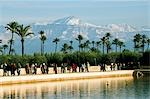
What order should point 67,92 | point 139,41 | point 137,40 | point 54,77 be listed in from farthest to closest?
point 139,41 → point 137,40 → point 54,77 → point 67,92

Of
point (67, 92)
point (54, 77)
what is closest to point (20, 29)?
point (54, 77)

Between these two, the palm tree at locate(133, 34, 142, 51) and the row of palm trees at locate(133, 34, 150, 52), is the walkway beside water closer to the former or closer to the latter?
the row of palm trees at locate(133, 34, 150, 52)

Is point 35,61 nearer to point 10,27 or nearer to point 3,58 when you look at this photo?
point 3,58

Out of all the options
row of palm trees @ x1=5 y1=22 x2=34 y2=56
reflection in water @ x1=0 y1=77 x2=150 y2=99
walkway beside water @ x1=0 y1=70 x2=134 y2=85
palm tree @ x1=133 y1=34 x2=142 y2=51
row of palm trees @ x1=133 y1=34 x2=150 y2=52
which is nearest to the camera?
reflection in water @ x1=0 y1=77 x2=150 y2=99

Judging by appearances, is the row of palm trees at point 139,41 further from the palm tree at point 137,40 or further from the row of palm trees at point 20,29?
the row of palm trees at point 20,29

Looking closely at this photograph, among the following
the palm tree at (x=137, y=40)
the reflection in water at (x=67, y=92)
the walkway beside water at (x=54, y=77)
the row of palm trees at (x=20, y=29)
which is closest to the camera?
the reflection in water at (x=67, y=92)

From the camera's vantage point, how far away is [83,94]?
40.6 m

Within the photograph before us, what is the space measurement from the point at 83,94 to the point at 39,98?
412 cm

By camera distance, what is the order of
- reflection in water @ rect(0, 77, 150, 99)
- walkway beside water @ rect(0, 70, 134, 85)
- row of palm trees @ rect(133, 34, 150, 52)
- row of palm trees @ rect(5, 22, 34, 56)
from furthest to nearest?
row of palm trees @ rect(133, 34, 150, 52) < row of palm trees @ rect(5, 22, 34, 56) < walkway beside water @ rect(0, 70, 134, 85) < reflection in water @ rect(0, 77, 150, 99)

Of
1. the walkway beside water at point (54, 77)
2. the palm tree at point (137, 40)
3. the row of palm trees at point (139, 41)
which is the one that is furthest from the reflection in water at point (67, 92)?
the palm tree at point (137, 40)

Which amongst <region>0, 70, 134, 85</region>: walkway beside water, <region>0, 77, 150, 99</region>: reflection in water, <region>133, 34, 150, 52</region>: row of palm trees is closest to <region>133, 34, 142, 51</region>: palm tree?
<region>133, 34, 150, 52</region>: row of palm trees

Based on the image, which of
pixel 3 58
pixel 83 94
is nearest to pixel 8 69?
pixel 83 94

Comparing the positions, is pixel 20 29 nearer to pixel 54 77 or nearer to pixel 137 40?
pixel 54 77

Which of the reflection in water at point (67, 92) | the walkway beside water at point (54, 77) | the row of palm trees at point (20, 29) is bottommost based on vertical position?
the reflection in water at point (67, 92)
